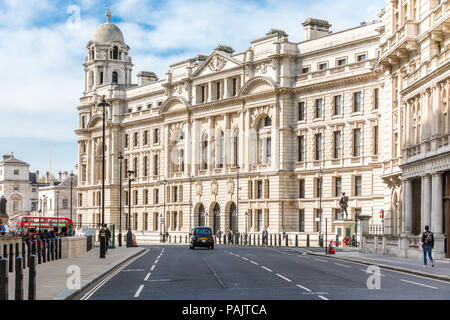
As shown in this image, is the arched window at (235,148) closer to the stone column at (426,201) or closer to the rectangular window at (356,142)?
the rectangular window at (356,142)

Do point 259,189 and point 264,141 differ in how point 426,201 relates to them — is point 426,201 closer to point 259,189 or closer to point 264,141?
point 264,141

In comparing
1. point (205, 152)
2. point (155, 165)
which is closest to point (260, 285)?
point (205, 152)

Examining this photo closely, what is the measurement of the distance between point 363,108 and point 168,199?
36081mm

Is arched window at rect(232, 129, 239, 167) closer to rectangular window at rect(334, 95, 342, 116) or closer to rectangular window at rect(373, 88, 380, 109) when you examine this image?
rectangular window at rect(334, 95, 342, 116)

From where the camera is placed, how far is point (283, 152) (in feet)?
293

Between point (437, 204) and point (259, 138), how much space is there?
52.1 meters

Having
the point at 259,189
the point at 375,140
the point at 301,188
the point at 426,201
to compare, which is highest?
the point at 375,140

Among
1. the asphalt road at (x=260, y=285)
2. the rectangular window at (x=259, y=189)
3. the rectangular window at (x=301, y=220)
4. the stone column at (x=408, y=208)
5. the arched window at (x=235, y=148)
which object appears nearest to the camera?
the asphalt road at (x=260, y=285)

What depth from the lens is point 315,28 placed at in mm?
93188

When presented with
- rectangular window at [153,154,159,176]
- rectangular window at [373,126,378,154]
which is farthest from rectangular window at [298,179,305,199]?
rectangular window at [153,154,159,176]

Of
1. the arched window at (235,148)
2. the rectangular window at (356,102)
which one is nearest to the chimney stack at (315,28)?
the rectangular window at (356,102)

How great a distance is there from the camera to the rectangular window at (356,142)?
81.9 meters

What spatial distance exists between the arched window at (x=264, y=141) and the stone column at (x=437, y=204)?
4968 centimetres
